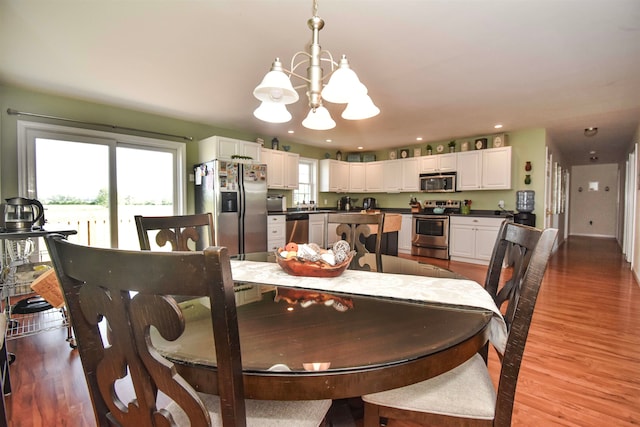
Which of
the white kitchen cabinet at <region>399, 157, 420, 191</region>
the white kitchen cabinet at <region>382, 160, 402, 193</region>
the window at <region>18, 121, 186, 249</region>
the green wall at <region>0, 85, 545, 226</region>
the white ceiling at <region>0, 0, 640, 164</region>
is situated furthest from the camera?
the white kitchen cabinet at <region>382, 160, 402, 193</region>

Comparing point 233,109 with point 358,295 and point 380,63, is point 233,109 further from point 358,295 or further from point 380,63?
point 358,295

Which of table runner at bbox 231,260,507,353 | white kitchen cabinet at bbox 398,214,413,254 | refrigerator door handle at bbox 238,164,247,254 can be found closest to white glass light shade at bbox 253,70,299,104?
table runner at bbox 231,260,507,353

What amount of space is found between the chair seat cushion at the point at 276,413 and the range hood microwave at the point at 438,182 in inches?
218

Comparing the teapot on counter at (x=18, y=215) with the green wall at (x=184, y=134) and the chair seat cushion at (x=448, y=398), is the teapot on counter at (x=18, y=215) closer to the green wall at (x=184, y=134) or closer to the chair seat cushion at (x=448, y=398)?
the green wall at (x=184, y=134)

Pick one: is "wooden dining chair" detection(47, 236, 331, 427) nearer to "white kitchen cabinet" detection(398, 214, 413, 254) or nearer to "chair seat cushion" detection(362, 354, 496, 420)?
"chair seat cushion" detection(362, 354, 496, 420)

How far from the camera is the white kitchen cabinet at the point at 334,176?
6637 mm

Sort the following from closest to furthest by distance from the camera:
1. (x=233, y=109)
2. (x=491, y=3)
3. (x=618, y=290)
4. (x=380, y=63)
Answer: (x=491, y=3) → (x=380, y=63) → (x=618, y=290) → (x=233, y=109)

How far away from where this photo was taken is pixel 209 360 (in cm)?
68

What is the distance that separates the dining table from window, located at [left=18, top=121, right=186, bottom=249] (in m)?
3.28

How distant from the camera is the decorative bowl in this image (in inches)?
52.1

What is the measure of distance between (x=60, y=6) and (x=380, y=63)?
236cm

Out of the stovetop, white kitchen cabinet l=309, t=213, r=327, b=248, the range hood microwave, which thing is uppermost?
the range hood microwave

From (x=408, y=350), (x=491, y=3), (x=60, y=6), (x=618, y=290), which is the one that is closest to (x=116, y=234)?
(x=60, y=6)

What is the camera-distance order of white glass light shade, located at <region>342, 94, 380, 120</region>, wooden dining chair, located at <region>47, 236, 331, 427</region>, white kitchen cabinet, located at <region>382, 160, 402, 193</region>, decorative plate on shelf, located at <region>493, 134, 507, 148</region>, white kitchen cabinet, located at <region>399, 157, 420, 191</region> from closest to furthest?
wooden dining chair, located at <region>47, 236, 331, 427</region>, white glass light shade, located at <region>342, 94, 380, 120</region>, decorative plate on shelf, located at <region>493, 134, 507, 148</region>, white kitchen cabinet, located at <region>399, 157, 420, 191</region>, white kitchen cabinet, located at <region>382, 160, 402, 193</region>
